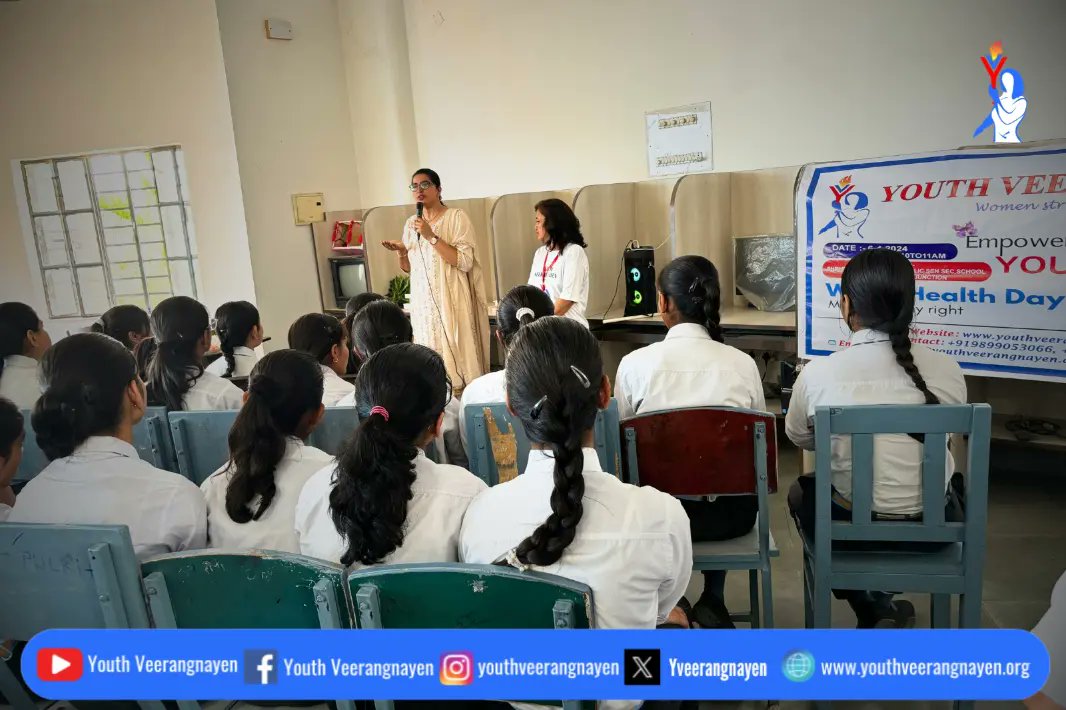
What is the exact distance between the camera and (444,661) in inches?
43.8

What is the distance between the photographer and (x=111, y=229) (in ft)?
16.0

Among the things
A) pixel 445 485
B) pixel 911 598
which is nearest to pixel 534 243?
pixel 911 598

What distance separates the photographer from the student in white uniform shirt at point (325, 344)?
2262 mm

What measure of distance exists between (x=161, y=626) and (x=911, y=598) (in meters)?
2.17

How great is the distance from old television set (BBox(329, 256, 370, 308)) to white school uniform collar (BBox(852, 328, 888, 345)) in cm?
383

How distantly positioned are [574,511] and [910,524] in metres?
0.93

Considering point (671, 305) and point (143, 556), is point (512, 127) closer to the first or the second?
point (671, 305)

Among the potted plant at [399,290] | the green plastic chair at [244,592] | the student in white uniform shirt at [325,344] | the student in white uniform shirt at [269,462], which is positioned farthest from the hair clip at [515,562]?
the potted plant at [399,290]

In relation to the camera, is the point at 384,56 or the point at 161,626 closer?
the point at 161,626

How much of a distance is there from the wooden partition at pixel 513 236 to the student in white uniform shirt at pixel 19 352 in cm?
233

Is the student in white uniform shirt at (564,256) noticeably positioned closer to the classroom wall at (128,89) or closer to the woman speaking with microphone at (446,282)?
the woman speaking with microphone at (446,282)

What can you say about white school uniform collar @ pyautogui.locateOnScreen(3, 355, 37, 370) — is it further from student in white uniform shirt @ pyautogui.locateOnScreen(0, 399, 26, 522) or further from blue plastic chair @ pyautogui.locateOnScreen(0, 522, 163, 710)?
blue plastic chair @ pyautogui.locateOnScreen(0, 522, 163, 710)

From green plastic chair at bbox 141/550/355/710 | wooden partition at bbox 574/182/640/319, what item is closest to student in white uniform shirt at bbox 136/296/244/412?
green plastic chair at bbox 141/550/355/710

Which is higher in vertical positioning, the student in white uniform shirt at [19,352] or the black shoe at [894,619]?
the student in white uniform shirt at [19,352]
